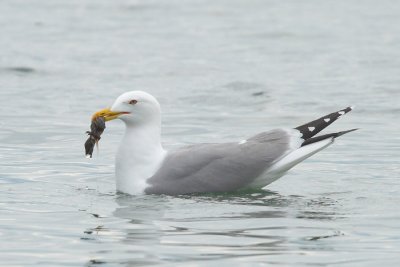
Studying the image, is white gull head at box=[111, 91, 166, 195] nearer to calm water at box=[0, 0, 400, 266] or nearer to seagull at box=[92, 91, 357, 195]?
seagull at box=[92, 91, 357, 195]

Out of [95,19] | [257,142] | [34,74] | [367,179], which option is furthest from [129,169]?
[95,19]

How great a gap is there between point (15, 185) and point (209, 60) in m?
9.95

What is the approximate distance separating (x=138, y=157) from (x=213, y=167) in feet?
2.22

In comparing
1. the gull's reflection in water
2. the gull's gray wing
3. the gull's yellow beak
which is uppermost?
the gull's yellow beak

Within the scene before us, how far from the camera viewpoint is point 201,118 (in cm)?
1561

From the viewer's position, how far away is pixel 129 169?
1073 centimetres

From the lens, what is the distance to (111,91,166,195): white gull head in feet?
35.1

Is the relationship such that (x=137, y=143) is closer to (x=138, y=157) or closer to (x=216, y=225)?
(x=138, y=157)

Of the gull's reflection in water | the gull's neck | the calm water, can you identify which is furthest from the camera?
the gull's neck

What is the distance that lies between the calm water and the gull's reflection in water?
0.07 feet

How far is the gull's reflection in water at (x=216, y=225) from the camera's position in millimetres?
8438

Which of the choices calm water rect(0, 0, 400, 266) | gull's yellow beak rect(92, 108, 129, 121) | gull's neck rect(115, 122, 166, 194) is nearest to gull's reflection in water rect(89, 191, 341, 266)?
calm water rect(0, 0, 400, 266)

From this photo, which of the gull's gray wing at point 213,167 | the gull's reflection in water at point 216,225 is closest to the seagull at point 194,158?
the gull's gray wing at point 213,167

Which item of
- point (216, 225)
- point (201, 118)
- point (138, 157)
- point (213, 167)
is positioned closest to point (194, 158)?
point (213, 167)
